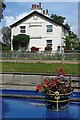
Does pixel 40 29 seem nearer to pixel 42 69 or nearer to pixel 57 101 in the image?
pixel 42 69

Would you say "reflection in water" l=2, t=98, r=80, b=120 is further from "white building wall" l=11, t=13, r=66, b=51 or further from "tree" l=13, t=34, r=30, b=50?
"white building wall" l=11, t=13, r=66, b=51

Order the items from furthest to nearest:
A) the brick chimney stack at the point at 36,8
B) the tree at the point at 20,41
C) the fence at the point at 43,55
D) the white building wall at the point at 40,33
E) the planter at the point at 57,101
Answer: the brick chimney stack at the point at 36,8
the white building wall at the point at 40,33
the tree at the point at 20,41
the fence at the point at 43,55
the planter at the point at 57,101

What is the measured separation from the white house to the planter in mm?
26351

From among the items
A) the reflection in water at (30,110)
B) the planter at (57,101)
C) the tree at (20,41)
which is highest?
the tree at (20,41)

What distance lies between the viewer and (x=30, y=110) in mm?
10195

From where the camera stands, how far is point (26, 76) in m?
14.8

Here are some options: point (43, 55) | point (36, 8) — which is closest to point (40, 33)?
point (36, 8)

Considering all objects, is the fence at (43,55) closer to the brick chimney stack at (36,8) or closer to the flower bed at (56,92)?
the brick chimney stack at (36,8)

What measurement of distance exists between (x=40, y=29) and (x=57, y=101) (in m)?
28.1

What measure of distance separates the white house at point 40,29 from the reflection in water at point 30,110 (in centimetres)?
2462

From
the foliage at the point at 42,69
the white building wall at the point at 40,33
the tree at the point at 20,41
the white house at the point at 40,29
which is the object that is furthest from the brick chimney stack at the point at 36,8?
the foliage at the point at 42,69

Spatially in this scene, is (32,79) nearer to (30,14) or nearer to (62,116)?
(62,116)

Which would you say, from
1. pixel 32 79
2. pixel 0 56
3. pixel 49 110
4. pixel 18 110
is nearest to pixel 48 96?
pixel 49 110

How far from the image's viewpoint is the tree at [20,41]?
1389 inches
